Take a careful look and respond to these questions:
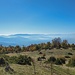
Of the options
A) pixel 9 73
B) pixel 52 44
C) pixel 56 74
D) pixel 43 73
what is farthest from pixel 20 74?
pixel 52 44

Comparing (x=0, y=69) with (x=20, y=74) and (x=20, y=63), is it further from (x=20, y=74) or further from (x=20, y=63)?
(x=20, y=63)

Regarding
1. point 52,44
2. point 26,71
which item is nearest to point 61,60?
point 26,71

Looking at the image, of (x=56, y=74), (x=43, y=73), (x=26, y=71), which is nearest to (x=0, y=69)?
(x=26, y=71)

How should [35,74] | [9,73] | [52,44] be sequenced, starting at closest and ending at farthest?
[9,73] → [35,74] → [52,44]

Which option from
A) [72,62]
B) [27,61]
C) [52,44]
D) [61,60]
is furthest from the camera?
[52,44]

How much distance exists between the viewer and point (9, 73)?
26.2 m

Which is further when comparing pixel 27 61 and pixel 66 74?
pixel 27 61

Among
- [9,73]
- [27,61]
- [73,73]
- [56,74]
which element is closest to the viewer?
[9,73]

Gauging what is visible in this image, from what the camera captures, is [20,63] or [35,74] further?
[20,63]

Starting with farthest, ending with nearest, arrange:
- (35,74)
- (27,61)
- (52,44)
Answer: (52,44), (27,61), (35,74)

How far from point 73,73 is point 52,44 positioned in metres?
79.9

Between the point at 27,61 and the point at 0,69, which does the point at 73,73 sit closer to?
the point at 27,61

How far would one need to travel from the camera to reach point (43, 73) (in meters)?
29.2

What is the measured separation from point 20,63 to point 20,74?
8.95m
